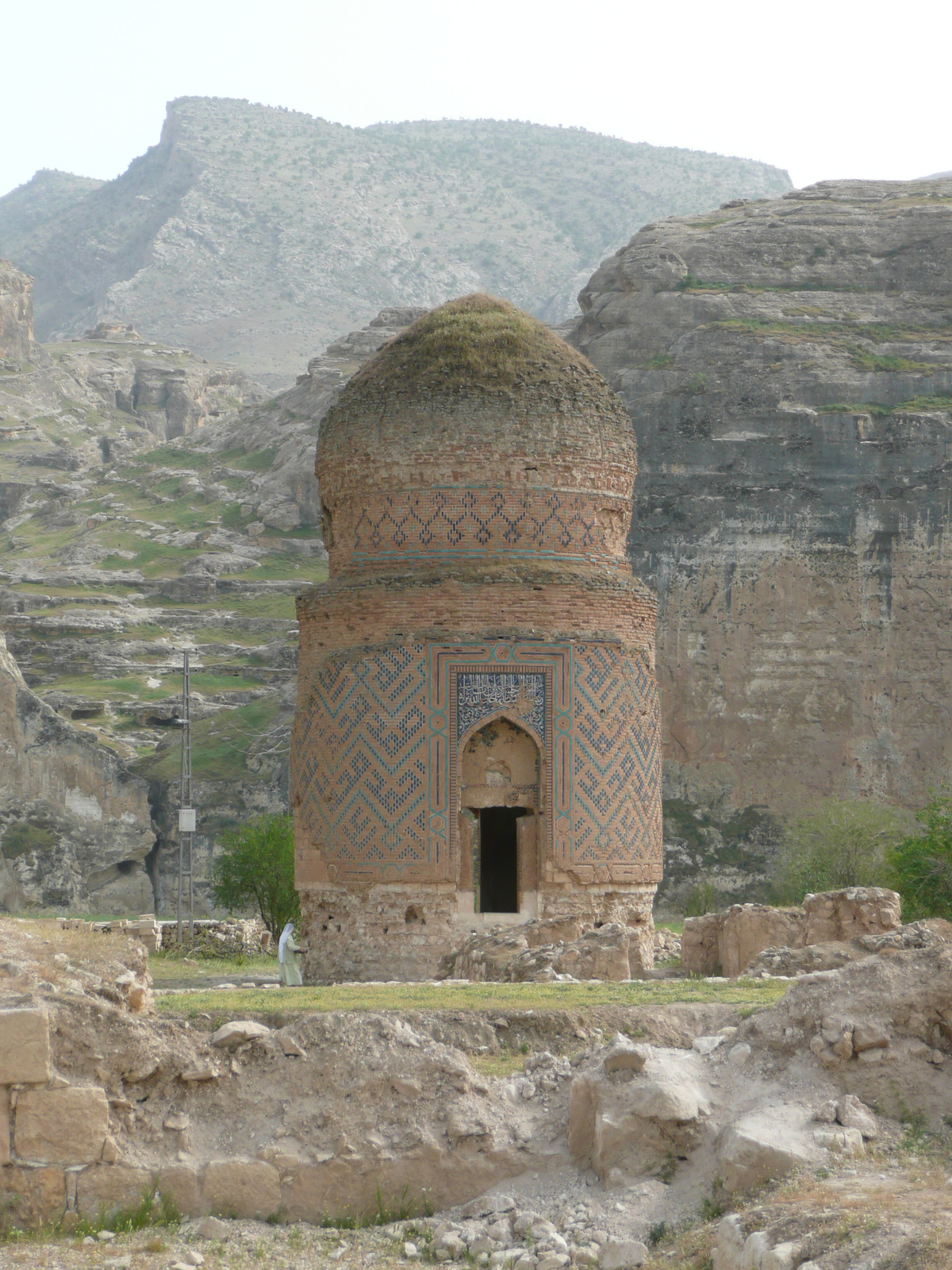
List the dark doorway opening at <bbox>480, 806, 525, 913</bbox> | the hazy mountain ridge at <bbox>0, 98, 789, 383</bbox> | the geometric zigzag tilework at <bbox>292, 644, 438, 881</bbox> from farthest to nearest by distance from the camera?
the hazy mountain ridge at <bbox>0, 98, 789, 383</bbox>, the dark doorway opening at <bbox>480, 806, 525, 913</bbox>, the geometric zigzag tilework at <bbox>292, 644, 438, 881</bbox>

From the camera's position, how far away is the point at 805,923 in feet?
52.9

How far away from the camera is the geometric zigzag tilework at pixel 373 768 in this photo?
53.3ft

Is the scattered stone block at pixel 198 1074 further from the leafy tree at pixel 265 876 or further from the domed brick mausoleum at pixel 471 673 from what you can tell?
the leafy tree at pixel 265 876

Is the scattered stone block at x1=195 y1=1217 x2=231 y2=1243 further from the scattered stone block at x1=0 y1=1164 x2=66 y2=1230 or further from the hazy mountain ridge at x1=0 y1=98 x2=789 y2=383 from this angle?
the hazy mountain ridge at x1=0 y1=98 x2=789 y2=383

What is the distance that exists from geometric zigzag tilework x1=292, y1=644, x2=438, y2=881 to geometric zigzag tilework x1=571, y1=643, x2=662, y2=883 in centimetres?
154

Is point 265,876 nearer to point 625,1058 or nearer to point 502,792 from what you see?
point 502,792

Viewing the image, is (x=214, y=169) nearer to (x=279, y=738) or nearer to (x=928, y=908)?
(x=279, y=738)

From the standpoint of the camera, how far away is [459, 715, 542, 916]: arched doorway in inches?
643

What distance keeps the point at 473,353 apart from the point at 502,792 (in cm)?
456

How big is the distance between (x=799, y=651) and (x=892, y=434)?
6.25 m

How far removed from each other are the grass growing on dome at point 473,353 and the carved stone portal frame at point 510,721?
2.86 meters

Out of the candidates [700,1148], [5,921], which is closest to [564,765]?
[5,921]

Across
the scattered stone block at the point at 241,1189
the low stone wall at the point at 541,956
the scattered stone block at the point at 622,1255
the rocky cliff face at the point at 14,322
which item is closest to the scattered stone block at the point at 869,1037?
the scattered stone block at the point at 622,1255

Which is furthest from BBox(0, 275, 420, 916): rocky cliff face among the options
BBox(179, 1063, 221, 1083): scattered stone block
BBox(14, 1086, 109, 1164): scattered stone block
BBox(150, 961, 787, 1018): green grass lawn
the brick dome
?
BBox(14, 1086, 109, 1164): scattered stone block
